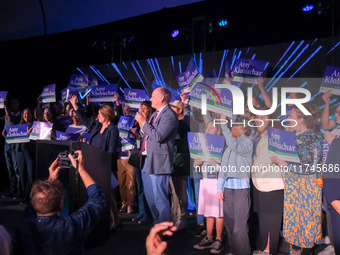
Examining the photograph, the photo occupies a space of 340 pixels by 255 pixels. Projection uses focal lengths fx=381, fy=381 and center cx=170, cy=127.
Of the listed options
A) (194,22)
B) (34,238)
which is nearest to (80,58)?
(194,22)

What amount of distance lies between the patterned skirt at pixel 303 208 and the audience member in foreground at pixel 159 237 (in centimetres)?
236

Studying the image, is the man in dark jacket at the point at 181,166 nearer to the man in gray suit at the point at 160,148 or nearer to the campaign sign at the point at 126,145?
the man in gray suit at the point at 160,148

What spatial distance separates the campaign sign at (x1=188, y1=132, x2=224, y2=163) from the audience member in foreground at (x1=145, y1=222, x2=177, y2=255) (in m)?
2.59

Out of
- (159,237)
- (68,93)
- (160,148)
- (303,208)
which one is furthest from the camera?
(68,93)

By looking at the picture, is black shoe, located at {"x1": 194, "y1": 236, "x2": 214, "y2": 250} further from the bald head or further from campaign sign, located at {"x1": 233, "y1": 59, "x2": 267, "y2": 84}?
campaign sign, located at {"x1": 233, "y1": 59, "x2": 267, "y2": 84}

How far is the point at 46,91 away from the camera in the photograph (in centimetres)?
630

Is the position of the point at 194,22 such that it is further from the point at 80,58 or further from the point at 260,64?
the point at 80,58

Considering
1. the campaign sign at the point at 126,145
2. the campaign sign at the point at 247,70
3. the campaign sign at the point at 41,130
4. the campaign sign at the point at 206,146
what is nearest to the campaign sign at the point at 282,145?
the campaign sign at the point at 206,146

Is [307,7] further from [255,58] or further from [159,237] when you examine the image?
[159,237]

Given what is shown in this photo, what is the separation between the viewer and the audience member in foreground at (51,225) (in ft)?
5.70

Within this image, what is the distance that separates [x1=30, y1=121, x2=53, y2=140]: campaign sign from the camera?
538 cm

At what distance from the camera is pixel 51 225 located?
175 cm

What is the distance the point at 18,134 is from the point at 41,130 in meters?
0.73

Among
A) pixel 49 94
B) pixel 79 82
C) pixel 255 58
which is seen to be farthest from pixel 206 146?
pixel 49 94
